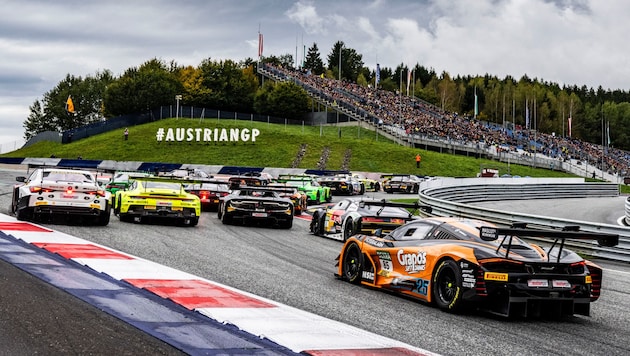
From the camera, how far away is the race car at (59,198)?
1555 centimetres

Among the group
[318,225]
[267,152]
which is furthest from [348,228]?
[267,152]

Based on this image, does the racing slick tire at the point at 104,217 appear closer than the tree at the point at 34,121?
Yes

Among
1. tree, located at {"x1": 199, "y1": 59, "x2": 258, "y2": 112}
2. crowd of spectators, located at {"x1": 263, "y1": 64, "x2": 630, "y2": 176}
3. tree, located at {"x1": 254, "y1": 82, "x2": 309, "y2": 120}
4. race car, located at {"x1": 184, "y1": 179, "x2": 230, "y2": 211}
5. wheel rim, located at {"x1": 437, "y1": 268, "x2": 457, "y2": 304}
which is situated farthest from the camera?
tree, located at {"x1": 199, "y1": 59, "x2": 258, "y2": 112}

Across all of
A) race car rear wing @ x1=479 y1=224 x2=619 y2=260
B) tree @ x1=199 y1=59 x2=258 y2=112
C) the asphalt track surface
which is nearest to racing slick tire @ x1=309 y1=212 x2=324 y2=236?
the asphalt track surface

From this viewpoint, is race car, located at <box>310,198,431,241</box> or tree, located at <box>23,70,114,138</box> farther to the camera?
tree, located at <box>23,70,114,138</box>

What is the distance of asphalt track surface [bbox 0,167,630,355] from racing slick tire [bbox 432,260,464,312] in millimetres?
146

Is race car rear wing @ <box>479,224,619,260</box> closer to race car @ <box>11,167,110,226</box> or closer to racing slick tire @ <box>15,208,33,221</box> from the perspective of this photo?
race car @ <box>11,167,110,226</box>

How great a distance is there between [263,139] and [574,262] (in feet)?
203

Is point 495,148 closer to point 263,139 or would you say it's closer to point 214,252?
point 263,139

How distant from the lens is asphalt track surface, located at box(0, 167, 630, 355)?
5.66 meters

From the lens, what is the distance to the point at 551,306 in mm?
8016

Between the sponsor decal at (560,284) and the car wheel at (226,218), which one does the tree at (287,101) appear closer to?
the car wheel at (226,218)

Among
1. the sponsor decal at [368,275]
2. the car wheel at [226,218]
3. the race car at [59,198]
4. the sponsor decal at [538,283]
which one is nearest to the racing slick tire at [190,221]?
the car wheel at [226,218]

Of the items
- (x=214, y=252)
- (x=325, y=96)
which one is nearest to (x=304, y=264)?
(x=214, y=252)
